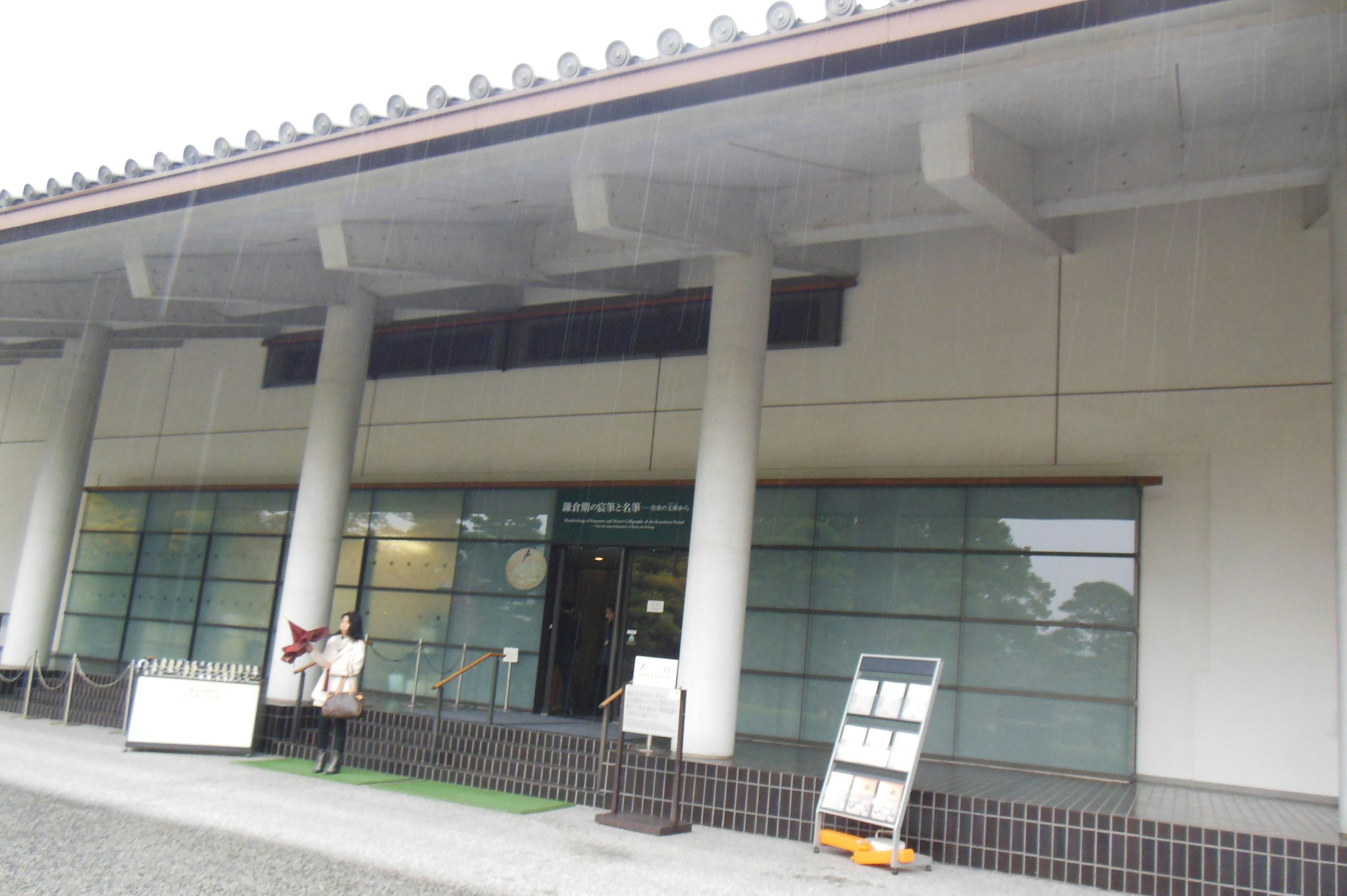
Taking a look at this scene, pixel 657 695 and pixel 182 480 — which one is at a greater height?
pixel 182 480

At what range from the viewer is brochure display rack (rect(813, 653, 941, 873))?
638 cm

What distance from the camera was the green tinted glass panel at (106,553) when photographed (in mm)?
16109

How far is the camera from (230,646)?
1457 centimetres

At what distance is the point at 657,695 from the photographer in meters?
7.69

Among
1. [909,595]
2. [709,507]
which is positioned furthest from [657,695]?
[909,595]

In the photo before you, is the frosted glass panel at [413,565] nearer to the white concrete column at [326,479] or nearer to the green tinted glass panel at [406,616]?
the green tinted glass panel at [406,616]

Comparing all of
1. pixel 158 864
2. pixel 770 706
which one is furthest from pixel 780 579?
pixel 158 864

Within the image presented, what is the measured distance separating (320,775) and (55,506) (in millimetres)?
7698

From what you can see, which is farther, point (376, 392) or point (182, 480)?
point (182, 480)

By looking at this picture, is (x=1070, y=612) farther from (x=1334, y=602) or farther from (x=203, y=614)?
(x=203, y=614)

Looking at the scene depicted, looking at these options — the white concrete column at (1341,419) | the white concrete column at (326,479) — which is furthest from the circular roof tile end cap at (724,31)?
the white concrete column at (326,479)

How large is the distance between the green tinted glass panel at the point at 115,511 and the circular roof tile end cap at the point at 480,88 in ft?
38.6

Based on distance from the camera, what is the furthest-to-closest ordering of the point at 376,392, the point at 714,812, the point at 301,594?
the point at 376,392, the point at 301,594, the point at 714,812

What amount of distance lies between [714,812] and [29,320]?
1082 cm
